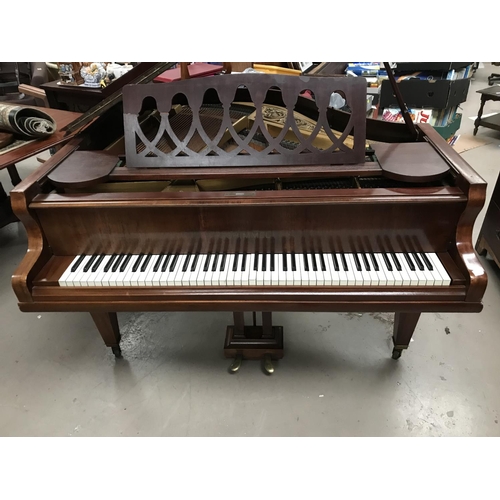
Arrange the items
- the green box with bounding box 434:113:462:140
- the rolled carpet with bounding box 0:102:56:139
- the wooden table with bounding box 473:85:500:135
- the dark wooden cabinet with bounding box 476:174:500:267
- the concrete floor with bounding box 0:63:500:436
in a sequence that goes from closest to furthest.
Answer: the concrete floor with bounding box 0:63:500:436
the rolled carpet with bounding box 0:102:56:139
the dark wooden cabinet with bounding box 476:174:500:267
the green box with bounding box 434:113:462:140
the wooden table with bounding box 473:85:500:135

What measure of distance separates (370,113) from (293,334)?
4.49 metres

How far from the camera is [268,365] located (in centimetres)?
246

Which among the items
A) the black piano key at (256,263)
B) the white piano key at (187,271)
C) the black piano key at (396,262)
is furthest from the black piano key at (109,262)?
the black piano key at (396,262)

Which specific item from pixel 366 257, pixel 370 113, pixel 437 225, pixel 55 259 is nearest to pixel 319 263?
pixel 366 257

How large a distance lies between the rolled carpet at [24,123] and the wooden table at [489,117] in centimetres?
555

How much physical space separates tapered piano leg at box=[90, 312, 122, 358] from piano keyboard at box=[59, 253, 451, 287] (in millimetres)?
580

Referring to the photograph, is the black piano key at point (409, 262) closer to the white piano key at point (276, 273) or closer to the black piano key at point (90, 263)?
the white piano key at point (276, 273)

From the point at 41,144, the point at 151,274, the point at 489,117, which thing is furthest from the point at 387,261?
the point at 489,117

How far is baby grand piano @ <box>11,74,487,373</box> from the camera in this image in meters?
1.77

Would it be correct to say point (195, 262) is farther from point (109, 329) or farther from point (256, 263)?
point (109, 329)

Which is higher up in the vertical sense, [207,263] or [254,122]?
[254,122]

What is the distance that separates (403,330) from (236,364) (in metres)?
1.07

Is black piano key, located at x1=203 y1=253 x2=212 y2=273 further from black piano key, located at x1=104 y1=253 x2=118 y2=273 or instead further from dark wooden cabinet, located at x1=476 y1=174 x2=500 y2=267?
dark wooden cabinet, located at x1=476 y1=174 x2=500 y2=267

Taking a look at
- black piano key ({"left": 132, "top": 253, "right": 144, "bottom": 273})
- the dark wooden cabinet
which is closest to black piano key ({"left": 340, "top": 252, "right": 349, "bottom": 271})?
black piano key ({"left": 132, "top": 253, "right": 144, "bottom": 273})
